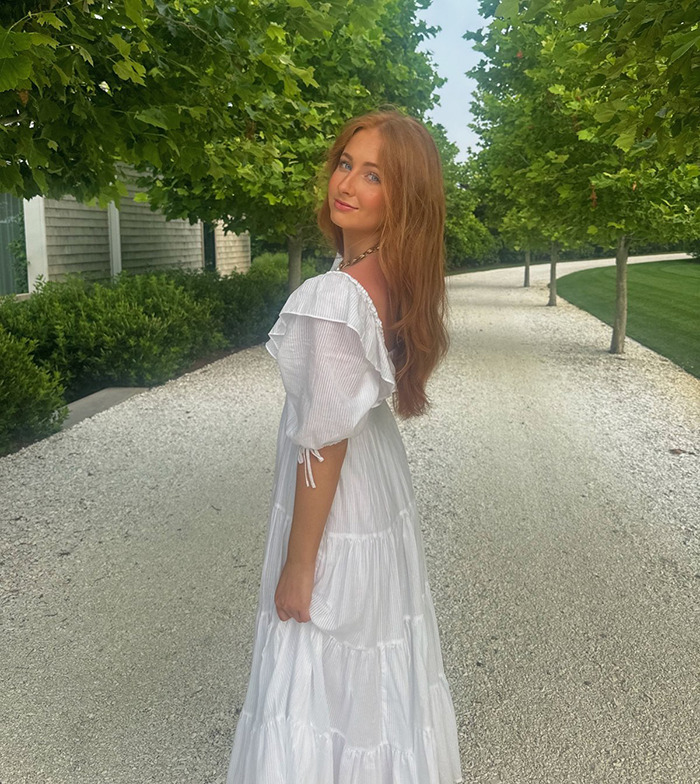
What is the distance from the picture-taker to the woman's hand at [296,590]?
1926mm

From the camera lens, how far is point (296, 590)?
194 cm

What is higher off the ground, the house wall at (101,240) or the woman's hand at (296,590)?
the house wall at (101,240)

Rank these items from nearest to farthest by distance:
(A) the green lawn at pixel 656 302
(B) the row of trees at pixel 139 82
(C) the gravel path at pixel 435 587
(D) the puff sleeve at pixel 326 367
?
1. (D) the puff sleeve at pixel 326 367
2. (C) the gravel path at pixel 435 587
3. (B) the row of trees at pixel 139 82
4. (A) the green lawn at pixel 656 302

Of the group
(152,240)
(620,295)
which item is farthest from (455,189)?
(620,295)

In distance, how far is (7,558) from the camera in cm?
476

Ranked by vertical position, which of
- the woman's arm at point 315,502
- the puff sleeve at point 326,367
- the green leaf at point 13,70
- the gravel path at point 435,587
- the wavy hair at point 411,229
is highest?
the green leaf at point 13,70

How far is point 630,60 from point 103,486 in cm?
442

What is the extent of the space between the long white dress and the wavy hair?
4.3 inches

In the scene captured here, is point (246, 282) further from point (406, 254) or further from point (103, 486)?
point (406, 254)

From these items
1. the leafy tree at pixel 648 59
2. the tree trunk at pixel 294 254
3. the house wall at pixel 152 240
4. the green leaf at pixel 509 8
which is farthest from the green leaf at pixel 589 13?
the house wall at pixel 152 240

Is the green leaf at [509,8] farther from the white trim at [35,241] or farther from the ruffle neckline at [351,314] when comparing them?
the white trim at [35,241]

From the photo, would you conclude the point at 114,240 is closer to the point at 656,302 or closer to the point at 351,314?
the point at 351,314

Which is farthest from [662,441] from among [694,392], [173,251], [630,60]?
[173,251]

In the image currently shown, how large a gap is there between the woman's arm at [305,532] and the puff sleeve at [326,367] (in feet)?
0.08
